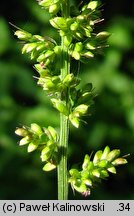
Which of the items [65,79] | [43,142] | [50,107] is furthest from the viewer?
[50,107]

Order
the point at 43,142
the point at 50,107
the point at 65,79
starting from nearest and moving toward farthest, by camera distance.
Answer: the point at 65,79
the point at 43,142
the point at 50,107

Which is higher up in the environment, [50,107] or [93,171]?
[50,107]

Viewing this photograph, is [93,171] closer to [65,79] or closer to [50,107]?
[65,79]

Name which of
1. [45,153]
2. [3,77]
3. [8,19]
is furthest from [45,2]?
[8,19]

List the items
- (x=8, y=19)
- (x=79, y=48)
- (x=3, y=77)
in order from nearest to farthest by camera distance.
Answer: (x=79, y=48) < (x=3, y=77) < (x=8, y=19)

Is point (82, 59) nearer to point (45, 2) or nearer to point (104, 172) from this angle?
point (45, 2)

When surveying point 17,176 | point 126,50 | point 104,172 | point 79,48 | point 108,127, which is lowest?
point 104,172

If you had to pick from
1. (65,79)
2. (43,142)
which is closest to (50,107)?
(43,142)

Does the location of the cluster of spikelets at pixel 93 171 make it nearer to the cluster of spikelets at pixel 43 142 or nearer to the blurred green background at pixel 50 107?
the cluster of spikelets at pixel 43 142

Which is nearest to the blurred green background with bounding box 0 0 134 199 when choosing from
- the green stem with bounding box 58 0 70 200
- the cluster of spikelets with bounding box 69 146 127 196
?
the cluster of spikelets with bounding box 69 146 127 196
